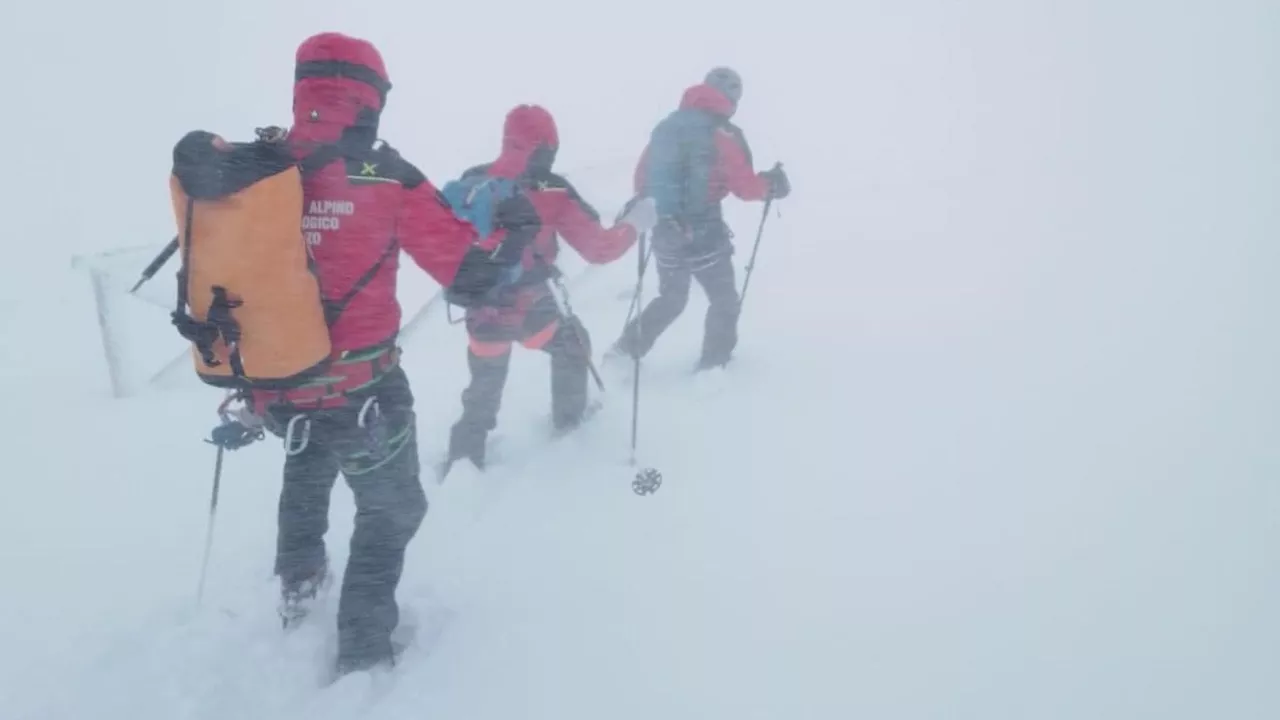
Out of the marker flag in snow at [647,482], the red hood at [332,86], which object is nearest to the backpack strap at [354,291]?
the red hood at [332,86]

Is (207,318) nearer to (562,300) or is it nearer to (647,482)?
(562,300)

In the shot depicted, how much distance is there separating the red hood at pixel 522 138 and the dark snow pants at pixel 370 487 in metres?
1.60

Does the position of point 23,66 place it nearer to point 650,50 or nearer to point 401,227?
point 650,50

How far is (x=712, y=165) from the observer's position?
544 centimetres

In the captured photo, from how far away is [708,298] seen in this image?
6.00 m

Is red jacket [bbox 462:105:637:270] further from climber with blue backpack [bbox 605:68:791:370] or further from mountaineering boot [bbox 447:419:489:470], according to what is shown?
mountaineering boot [bbox 447:419:489:470]

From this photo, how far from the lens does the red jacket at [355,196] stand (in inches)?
99.6

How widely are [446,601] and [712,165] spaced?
355 centimetres

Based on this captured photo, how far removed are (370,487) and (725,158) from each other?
365 cm

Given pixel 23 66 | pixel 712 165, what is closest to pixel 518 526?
pixel 712 165

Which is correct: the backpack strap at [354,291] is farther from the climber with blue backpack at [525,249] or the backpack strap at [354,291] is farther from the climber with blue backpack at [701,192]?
the climber with blue backpack at [701,192]

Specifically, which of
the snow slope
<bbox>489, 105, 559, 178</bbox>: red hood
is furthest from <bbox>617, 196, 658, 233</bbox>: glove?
the snow slope

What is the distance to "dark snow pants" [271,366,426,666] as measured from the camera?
284 centimetres

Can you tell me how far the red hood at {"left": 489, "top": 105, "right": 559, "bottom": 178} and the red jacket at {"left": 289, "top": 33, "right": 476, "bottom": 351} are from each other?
139 centimetres
